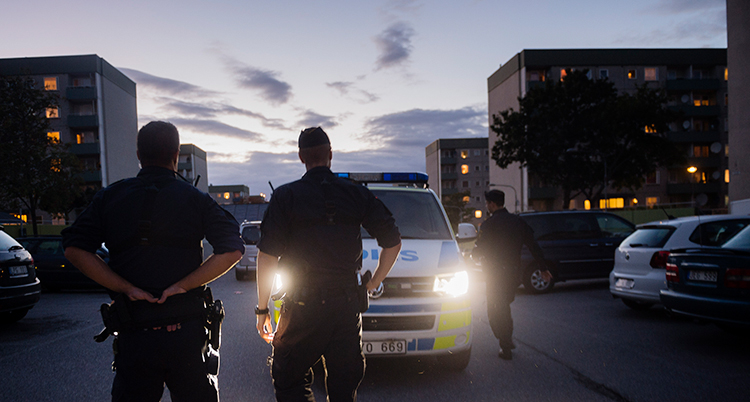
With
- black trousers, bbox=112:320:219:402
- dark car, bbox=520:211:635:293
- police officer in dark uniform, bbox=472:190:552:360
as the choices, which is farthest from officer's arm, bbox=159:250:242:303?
dark car, bbox=520:211:635:293

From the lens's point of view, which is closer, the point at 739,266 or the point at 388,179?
the point at 739,266

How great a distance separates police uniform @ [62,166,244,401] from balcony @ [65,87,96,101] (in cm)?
5611

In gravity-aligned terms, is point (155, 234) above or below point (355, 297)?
above

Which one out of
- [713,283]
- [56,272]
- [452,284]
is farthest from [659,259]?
[56,272]

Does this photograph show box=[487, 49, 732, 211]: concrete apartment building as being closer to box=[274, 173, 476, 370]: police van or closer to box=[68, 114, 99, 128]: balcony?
box=[68, 114, 99, 128]: balcony

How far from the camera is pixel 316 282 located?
9.27ft

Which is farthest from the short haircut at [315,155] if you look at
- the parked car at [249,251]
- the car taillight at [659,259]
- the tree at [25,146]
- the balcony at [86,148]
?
the balcony at [86,148]

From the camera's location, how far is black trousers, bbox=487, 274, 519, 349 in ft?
18.7

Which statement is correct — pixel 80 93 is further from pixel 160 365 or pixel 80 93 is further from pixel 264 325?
pixel 160 365

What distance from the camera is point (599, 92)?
110 feet

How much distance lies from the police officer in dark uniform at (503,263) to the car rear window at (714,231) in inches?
146

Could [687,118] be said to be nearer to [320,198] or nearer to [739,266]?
[739,266]

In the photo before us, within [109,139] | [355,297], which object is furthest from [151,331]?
[109,139]

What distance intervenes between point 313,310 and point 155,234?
0.87 meters
